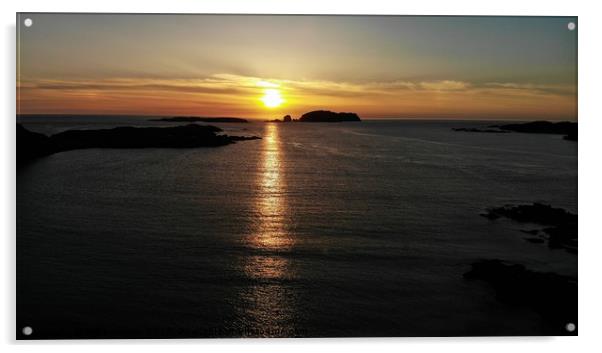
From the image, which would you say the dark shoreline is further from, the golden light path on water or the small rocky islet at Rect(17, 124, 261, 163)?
the small rocky islet at Rect(17, 124, 261, 163)

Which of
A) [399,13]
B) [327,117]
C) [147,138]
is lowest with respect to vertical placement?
[147,138]

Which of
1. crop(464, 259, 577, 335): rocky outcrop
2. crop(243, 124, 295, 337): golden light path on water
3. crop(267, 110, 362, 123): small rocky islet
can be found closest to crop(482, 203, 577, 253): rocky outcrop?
crop(464, 259, 577, 335): rocky outcrop

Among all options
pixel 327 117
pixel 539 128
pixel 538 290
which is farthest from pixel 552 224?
pixel 327 117

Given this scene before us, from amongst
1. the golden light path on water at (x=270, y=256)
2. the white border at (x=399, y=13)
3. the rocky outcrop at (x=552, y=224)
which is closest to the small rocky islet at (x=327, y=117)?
the golden light path on water at (x=270, y=256)

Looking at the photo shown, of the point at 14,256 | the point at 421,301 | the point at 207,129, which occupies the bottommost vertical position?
the point at 421,301

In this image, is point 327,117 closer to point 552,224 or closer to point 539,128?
point 539,128

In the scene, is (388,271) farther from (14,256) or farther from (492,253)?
(14,256)

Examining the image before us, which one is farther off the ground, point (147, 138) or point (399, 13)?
point (399, 13)
